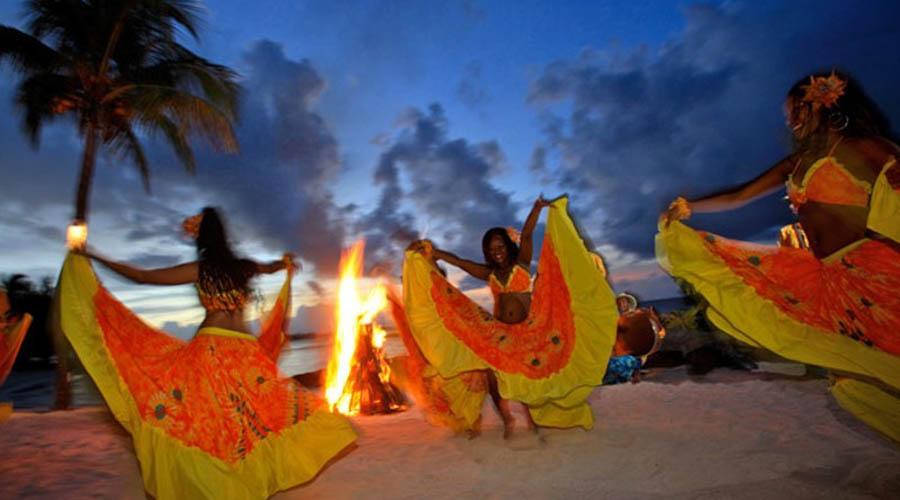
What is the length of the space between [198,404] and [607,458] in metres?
3.35

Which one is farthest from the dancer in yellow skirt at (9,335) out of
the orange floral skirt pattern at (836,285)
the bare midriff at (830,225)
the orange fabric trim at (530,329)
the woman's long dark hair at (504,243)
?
the bare midriff at (830,225)

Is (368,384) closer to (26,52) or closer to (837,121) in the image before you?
(837,121)

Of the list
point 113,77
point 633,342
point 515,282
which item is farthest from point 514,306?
point 113,77

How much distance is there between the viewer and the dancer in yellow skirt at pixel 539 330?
4.96 m

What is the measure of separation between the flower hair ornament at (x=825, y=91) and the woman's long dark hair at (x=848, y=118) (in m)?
0.03

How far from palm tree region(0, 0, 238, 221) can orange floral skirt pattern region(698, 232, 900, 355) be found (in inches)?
466

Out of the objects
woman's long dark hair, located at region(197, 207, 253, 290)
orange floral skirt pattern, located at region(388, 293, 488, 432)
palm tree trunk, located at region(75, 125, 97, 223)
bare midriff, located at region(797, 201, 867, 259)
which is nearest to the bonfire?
orange floral skirt pattern, located at region(388, 293, 488, 432)

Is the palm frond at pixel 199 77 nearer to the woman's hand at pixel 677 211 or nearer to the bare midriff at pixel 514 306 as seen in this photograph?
the bare midriff at pixel 514 306

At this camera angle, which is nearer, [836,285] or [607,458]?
[836,285]

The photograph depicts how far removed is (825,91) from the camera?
3240 millimetres

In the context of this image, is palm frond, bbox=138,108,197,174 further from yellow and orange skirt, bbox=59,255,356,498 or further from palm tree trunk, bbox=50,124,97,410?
yellow and orange skirt, bbox=59,255,356,498

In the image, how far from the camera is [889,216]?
2.62 m

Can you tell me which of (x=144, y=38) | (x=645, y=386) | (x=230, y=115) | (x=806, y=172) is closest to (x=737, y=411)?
(x=645, y=386)

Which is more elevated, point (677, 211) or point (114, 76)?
point (114, 76)
